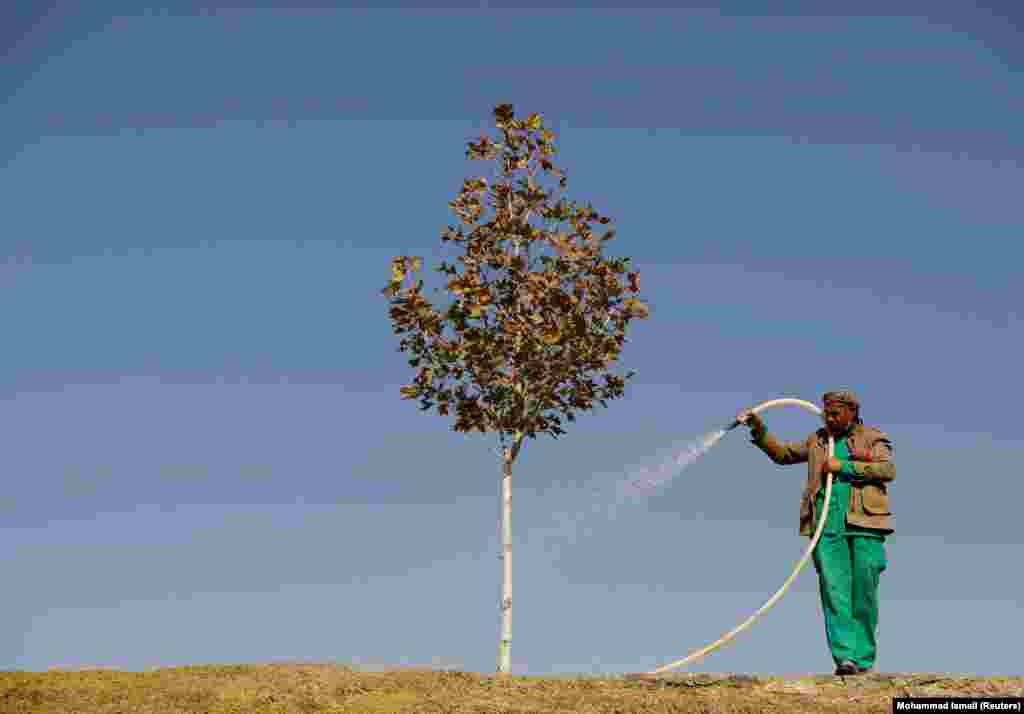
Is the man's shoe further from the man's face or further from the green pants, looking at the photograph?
the man's face

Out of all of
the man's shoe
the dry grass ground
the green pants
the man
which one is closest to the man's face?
the man

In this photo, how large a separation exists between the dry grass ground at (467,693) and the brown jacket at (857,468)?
96.4 inches

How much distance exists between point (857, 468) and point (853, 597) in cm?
204

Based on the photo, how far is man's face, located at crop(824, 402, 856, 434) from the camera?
69.6 ft

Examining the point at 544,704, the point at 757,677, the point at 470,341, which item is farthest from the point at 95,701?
the point at 757,677

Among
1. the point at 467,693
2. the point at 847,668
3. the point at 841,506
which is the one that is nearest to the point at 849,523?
the point at 841,506

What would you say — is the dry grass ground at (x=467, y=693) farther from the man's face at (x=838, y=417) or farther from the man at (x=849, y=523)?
the man's face at (x=838, y=417)

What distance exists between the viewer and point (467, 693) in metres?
20.1

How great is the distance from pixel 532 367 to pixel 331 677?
→ 666 cm

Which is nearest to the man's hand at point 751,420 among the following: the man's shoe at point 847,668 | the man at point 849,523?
the man at point 849,523

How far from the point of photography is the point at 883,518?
20.7 meters

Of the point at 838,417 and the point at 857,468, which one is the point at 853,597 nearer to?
the point at 857,468

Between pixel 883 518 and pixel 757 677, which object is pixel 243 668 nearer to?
pixel 757 677

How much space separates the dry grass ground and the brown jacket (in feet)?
8.03
